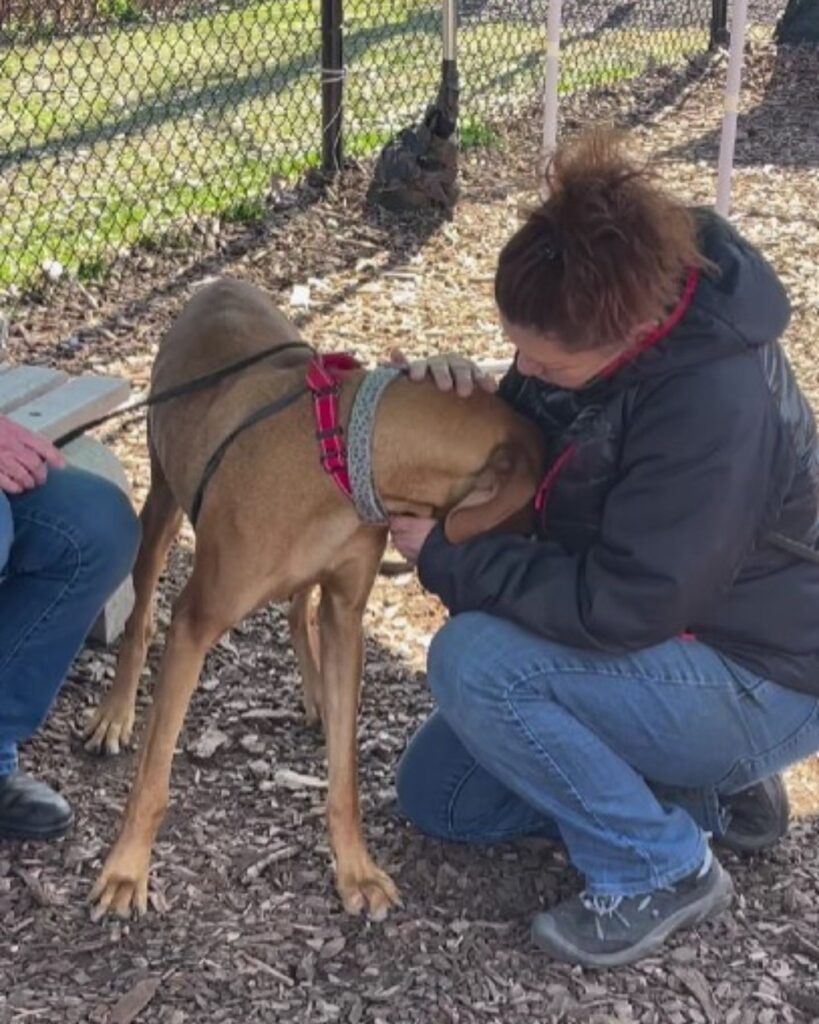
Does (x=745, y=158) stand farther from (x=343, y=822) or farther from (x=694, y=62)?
(x=343, y=822)

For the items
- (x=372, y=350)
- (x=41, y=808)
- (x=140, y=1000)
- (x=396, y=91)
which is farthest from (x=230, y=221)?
(x=140, y=1000)

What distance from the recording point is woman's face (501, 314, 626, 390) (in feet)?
9.93

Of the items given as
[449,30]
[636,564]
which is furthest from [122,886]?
[449,30]

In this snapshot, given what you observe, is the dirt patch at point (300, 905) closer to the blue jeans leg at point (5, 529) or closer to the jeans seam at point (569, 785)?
the jeans seam at point (569, 785)

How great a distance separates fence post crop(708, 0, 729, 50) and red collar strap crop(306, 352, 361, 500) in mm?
10182

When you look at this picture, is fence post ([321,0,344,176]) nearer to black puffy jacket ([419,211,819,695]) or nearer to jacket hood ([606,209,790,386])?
black puffy jacket ([419,211,819,695])

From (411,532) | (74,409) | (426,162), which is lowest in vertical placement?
(426,162)

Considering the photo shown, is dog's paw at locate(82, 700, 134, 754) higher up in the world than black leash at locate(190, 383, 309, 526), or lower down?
lower down

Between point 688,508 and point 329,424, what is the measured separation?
77 centimetres

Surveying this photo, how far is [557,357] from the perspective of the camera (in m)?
3.05

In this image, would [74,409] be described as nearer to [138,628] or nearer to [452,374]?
[138,628]

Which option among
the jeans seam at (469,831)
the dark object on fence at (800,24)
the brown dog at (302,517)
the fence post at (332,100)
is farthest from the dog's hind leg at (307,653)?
the dark object on fence at (800,24)

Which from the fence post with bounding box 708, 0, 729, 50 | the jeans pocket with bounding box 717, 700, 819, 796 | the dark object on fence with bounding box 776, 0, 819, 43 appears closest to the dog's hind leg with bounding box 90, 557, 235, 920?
the jeans pocket with bounding box 717, 700, 819, 796

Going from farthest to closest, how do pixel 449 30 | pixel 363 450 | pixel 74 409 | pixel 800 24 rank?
pixel 800 24, pixel 449 30, pixel 74 409, pixel 363 450
